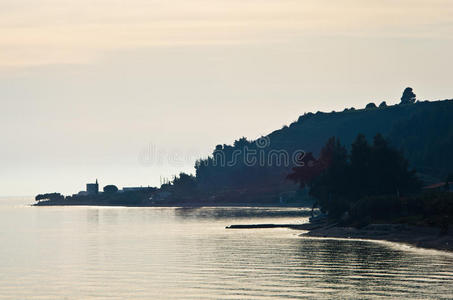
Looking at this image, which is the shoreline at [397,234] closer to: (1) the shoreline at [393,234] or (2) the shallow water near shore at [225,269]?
(1) the shoreline at [393,234]

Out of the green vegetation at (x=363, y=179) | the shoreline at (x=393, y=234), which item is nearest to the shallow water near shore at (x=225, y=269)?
the shoreline at (x=393, y=234)

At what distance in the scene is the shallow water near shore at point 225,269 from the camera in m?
77.3

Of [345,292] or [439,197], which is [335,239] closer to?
[439,197]

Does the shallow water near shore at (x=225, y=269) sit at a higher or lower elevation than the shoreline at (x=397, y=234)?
lower

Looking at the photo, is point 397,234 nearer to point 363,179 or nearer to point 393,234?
point 393,234

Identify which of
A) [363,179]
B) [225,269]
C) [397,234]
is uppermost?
[363,179]

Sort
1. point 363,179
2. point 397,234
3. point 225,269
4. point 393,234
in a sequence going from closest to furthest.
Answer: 1. point 225,269
2. point 397,234
3. point 393,234
4. point 363,179

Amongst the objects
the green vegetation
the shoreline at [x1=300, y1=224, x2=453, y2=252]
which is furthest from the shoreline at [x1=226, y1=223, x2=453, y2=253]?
the green vegetation

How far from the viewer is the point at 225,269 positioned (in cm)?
9462

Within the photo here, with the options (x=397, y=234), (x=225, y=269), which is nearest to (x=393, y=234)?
(x=397, y=234)

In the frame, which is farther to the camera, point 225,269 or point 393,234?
point 393,234

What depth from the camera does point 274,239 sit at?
5354 inches

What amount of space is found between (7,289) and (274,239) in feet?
199

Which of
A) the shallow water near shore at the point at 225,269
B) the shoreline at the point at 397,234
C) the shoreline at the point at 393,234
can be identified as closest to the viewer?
the shallow water near shore at the point at 225,269
